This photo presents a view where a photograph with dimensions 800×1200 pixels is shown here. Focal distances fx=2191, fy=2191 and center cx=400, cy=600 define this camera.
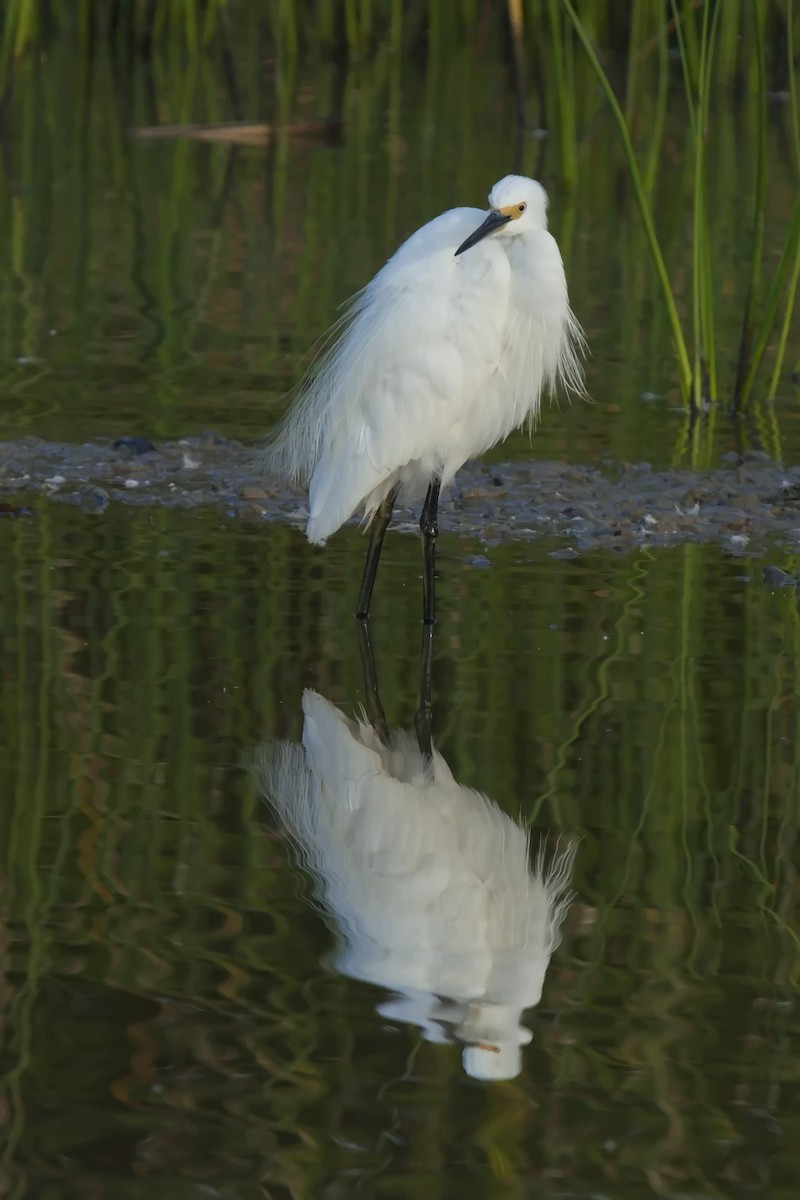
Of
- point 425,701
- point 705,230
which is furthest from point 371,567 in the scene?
point 705,230

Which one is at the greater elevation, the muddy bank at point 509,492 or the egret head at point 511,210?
the egret head at point 511,210

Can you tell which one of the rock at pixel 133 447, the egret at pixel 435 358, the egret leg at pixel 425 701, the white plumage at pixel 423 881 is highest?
the egret at pixel 435 358

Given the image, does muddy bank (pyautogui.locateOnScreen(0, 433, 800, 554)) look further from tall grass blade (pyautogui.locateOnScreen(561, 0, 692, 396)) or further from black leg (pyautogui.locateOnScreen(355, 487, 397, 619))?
black leg (pyautogui.locateOnScreen(355, 487, 397, 619))

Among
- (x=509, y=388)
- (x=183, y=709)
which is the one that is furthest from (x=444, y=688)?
(x=509, y=388)

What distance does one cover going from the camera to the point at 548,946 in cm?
342

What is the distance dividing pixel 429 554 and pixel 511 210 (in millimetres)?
863

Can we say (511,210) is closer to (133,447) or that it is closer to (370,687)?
(370,687)

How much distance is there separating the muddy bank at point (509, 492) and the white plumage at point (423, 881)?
188 cm

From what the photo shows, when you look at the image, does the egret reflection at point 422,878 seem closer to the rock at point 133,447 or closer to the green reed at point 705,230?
the rock at point 133,447

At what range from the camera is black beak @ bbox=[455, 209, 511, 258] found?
5.24 m

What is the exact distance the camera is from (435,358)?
17.8 ft

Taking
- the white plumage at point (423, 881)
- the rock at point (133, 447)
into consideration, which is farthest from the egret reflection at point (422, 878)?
the rock at point (133, 447)

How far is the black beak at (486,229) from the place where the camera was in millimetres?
5242

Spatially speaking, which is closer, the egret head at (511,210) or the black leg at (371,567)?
the egret head at (511,210)
